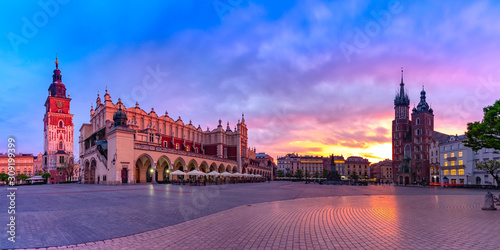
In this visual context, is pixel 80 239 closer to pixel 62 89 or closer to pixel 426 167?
pixel 426 167

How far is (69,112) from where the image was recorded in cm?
11556

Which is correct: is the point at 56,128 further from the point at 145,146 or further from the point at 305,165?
the point at 305,165

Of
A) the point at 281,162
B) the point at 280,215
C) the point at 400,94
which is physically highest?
the point at 400,94

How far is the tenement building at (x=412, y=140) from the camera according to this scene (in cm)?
10230

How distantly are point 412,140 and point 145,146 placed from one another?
100369 mm

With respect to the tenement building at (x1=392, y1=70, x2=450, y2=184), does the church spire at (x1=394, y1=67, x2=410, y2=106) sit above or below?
above

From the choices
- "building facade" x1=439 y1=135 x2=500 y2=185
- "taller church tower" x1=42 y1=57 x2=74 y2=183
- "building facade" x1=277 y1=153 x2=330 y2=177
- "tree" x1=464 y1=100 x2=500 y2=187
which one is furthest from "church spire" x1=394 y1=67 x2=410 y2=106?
"taller church tower" x1=42 y1=57 x2=74 y2=183

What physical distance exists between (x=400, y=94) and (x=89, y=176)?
4837 inches

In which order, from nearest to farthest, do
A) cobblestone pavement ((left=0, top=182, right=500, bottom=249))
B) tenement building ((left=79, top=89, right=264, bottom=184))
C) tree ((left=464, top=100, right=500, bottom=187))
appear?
cobblestone pavement ((left=0, top=182, right=500, bottom=249)), tree ((left=464, top=100, right=500, bottom=187)), tenement building ((left=79, top=89, right=264, bottom=184))

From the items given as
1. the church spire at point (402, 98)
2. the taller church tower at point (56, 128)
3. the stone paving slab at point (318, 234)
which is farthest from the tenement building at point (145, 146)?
the church spire at point (402, 98)

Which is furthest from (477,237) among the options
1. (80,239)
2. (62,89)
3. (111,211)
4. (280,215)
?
(62,89)

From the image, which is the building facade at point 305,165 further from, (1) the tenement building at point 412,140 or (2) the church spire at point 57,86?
(2) the church spire at point 57,86

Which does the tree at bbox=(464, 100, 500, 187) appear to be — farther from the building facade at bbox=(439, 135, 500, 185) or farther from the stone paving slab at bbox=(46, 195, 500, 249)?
the building facade at bbox=(439, 135, 500, 185)

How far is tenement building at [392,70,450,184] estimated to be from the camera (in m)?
102
